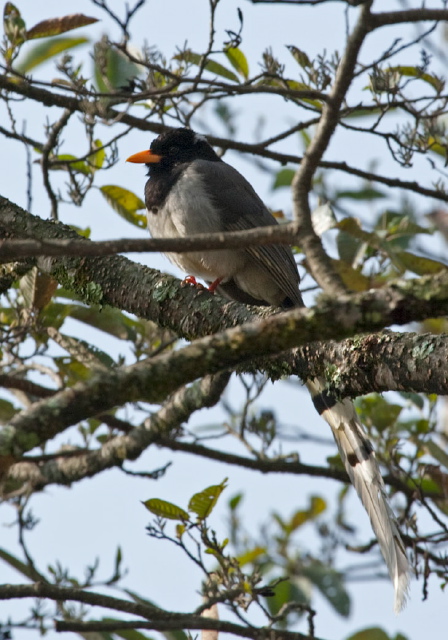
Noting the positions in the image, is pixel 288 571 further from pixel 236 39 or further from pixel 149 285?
pixel 236 39

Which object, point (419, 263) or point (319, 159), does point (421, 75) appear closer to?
point (419, 263)

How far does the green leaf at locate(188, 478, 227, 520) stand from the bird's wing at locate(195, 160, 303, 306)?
205cm

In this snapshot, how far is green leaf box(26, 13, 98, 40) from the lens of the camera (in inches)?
→ 228

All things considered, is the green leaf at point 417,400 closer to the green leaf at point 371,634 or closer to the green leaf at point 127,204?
the green leaf at point 371,634

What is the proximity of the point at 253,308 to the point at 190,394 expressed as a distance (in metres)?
0.55

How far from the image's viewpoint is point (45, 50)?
19.4 feet

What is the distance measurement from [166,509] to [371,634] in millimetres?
1576

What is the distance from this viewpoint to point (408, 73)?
19.5 ft

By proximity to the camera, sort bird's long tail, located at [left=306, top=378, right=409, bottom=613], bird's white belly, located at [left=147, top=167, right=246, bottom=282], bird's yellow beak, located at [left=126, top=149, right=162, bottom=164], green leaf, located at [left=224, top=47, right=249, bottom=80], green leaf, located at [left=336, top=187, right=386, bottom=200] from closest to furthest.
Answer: bird's long tail, located at [left=306, top=378, right=409, bottom=613]
green leaf, located at [left=224, top=47, right=249, bottom=80]
bird's white belly, located at [left=147, top=167, right=246, bottom=282]
bird's yellow beak, located at [left=126, top=149, right=162, bottom=164]
green leaf, located at [left=336, top=187, right=386, bottom=200]

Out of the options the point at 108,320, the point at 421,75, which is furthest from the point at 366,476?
A: the point at 421,75

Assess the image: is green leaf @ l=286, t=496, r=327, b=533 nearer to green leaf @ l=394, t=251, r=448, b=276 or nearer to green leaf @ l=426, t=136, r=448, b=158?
green leaf @ l=394, t=251, r=448, b=276

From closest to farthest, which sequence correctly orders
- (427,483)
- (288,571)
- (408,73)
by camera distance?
(408,73), (427,483), (288,571)

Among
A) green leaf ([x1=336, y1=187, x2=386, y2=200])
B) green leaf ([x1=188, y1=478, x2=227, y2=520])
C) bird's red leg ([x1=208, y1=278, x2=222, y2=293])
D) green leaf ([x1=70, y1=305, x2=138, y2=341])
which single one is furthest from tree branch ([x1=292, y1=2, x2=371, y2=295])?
green leaf ([x1=336, y1=187, x2=386, y2=200])

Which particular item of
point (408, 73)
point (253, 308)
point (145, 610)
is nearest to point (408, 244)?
point (408, 73)
